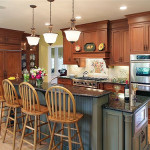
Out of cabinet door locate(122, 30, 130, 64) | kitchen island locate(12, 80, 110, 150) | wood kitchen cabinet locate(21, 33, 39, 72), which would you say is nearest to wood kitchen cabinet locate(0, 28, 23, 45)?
wood kitchen cabinet locate(21, 33, 39, 72)

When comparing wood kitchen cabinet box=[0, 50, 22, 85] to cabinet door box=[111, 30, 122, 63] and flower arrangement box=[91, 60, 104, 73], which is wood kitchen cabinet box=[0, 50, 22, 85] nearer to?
flower arrangement box=[91, 60, 104, 73]

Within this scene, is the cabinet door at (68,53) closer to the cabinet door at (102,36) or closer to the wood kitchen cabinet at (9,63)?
the cabinet door at (102,36)

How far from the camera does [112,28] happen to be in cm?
507

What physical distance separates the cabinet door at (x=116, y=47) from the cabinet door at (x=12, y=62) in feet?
12.0

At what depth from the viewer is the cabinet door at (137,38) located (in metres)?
4.23

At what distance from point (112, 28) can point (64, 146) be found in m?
3.63

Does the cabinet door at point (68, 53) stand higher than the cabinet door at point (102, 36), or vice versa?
the cabinet door at point (102, 36)

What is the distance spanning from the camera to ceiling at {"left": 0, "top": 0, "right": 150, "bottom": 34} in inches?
138

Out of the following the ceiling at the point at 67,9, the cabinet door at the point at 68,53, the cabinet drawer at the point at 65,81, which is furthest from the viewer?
the cabinet door at the point at 68,53

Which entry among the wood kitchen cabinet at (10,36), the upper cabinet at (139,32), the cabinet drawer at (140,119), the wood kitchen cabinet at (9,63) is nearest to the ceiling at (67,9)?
the upper cabinet at (139,32)

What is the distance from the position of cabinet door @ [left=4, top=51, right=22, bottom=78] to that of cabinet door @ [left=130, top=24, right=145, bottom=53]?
14.1ft

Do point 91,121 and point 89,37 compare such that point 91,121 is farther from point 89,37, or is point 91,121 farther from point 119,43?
point 89,37

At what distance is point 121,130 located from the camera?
7.09ft

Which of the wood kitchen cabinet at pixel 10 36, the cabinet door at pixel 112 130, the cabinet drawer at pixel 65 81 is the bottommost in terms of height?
the cabinet door at pixel 112 130
